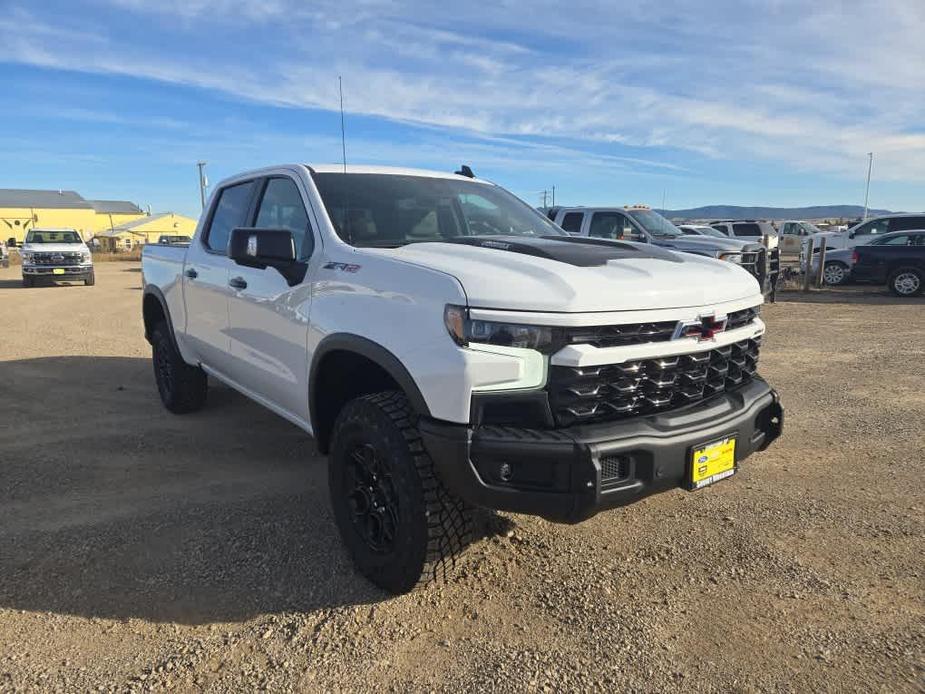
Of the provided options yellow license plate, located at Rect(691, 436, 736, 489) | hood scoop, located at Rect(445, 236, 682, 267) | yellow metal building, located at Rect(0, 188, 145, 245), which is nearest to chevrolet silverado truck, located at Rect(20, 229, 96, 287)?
hood scoop, located at Rect(445, 236, 682, 267)

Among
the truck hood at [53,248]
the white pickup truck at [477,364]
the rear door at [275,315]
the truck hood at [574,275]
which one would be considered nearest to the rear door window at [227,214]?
the rear door at [275,315]

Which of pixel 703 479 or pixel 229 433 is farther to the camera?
pixel 229 433

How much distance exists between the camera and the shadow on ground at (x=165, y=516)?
9.53 feet

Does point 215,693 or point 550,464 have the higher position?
point 550,464

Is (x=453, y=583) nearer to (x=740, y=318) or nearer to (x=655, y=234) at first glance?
(x=740, y=318)

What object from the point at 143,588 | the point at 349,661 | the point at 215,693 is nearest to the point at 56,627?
the point at 143,588

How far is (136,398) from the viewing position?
6164 mm

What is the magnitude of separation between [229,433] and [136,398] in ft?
5.27

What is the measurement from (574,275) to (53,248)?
2103 centimetres

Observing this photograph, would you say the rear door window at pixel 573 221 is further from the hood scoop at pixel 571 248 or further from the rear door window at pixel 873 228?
the rear door window at pixel 873 228

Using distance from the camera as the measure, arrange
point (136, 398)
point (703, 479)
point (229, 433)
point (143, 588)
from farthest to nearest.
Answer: point (136, 398) → point (229, 433) → point (143, 588) → point (703, 479)

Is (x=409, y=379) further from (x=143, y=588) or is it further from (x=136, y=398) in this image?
(x=136, y=398)

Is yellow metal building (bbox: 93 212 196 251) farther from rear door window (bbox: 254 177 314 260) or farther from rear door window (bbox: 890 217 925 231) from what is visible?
rear door window (bbox: 254 177 314 260)

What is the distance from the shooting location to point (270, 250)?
3150 mm
